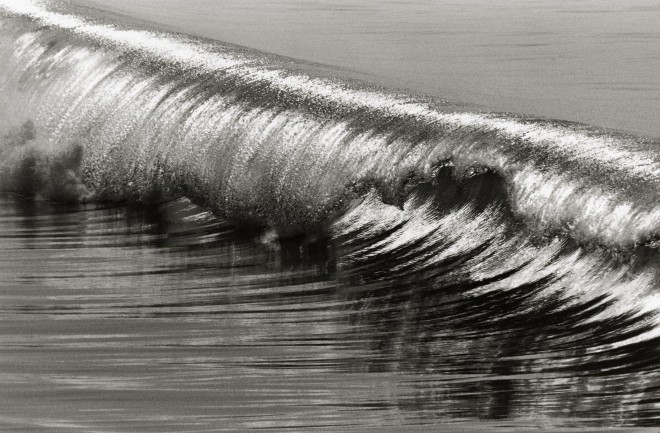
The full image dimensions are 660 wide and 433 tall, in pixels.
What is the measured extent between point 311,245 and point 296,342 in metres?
1.88

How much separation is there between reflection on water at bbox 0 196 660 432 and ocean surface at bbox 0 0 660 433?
0.02m

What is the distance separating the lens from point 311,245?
24.1 feet

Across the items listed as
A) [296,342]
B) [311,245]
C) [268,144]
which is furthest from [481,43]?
[296,342]

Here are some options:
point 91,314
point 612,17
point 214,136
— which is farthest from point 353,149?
point 612,17

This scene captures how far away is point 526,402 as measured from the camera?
4.69m

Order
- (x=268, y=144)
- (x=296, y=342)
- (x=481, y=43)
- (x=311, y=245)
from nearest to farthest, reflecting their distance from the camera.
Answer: (x=296, y=342), (x=311, y=245), (x=268, y=144), (x=481, y=43)

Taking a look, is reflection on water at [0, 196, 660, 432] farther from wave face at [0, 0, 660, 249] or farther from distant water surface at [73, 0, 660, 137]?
distant water surface at [73, 0, 660, 137]

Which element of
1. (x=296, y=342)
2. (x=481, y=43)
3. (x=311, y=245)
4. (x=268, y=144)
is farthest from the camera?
(x=481, y=43)

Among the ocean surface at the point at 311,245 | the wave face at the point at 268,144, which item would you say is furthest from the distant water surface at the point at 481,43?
the wave face at the point at 268,144

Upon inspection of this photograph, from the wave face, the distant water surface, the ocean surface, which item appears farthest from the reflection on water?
the distant water surface

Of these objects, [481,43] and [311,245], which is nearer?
[311,245]

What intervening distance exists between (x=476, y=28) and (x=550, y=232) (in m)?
11.0

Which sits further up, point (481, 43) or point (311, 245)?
point (481, 43)

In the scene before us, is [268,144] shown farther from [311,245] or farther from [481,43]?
[481,43]
